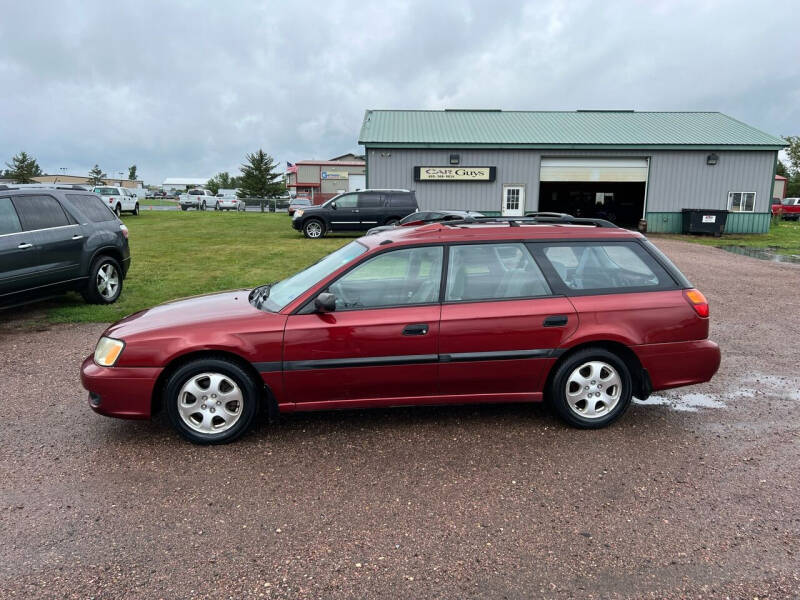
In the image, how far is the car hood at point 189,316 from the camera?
13.3 feet

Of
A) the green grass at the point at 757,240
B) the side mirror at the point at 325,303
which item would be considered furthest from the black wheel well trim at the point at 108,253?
the green grass at the point at 757,240

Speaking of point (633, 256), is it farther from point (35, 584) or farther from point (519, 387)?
point (35, 584)

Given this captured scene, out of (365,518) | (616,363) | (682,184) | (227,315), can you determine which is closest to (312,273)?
(227,315)

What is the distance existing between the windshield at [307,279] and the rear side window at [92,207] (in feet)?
17.0

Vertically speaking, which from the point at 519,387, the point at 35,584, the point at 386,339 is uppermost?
the point at 386,339

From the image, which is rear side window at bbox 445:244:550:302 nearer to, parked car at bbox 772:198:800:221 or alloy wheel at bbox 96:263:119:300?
alloy wheel at bbox 96:263:119:300

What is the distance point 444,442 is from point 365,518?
107 cm

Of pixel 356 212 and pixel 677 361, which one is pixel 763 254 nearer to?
pixel 356 212

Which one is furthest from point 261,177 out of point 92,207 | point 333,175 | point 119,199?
point 92,207

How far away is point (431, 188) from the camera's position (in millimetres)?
24922

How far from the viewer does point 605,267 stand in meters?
4.50

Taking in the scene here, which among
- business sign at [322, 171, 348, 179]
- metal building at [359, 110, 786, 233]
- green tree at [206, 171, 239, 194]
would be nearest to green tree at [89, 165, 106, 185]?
green tree at [206, 171, 239, 194]

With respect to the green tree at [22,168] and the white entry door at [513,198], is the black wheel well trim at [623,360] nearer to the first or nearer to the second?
the white entry door at [513,198]

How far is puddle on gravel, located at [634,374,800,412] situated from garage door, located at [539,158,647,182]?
20.5 m
